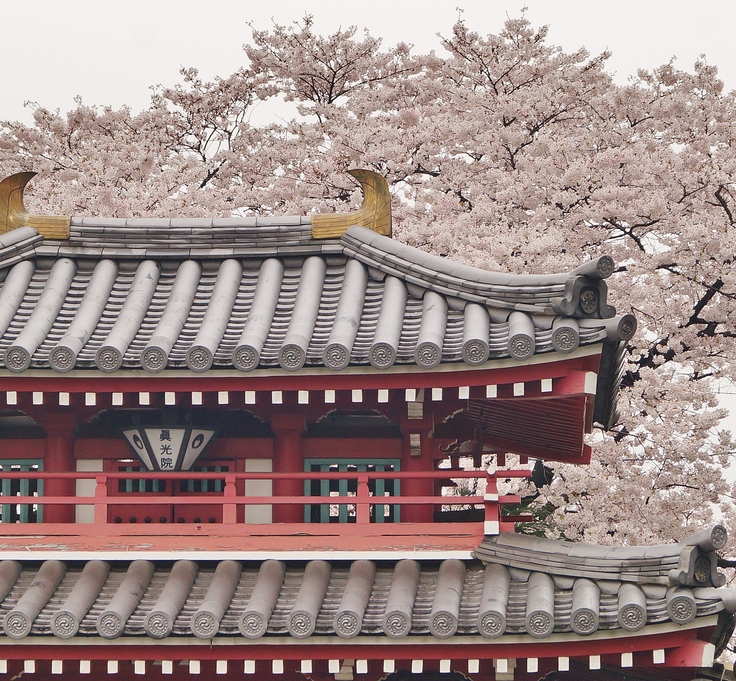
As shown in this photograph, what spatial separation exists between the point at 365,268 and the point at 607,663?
434 centimetres

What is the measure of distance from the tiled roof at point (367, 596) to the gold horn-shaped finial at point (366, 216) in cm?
337

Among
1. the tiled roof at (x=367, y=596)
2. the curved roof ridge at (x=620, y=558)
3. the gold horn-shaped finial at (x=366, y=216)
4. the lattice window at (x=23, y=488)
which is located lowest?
the tiled roof at (x=367, y=596)

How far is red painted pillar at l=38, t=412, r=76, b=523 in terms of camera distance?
10.4 metres

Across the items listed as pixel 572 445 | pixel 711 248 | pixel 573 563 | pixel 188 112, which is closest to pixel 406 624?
pixel 573 563

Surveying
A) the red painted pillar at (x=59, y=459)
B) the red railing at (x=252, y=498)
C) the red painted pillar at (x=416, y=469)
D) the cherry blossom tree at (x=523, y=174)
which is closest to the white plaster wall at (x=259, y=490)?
the red railing at (x=252, y=498)

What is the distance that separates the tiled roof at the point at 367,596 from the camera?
862cm

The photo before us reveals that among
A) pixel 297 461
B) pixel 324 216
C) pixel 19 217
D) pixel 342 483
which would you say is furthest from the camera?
pixel 19 217

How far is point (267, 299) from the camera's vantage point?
34.0ft

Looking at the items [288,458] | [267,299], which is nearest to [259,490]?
[288,458]

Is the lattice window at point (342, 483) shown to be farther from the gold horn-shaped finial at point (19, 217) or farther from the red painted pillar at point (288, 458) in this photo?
the gold horn-shaped finial at point (19, 217)

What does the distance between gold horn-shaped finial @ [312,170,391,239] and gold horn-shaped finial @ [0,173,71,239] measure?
2.59 meters

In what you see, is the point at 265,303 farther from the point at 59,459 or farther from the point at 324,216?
the point at 59,459

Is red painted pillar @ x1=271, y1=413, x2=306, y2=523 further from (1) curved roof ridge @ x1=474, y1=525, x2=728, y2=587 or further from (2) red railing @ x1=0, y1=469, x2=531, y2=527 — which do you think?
(1) curved roof ridge @ x1=474, y1=525, x2=728, y2=587

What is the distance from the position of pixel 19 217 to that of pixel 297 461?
13.0 ft
